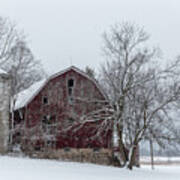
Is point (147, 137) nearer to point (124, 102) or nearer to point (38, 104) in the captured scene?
point (124, 102)

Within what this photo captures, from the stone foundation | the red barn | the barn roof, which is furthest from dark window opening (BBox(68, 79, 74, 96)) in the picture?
the stone foundation

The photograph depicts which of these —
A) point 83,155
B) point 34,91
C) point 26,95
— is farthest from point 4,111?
point 83,155

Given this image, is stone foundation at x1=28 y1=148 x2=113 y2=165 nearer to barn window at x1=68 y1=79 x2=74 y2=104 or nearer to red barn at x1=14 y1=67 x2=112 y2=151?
red barn at x1=14 y1=67 x2=112 y2=151

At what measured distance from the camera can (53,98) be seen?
25719 mm

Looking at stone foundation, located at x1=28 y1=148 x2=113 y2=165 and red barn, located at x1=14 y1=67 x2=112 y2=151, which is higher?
red barn, located at x1=14 y1=67 x2=112 y2=151

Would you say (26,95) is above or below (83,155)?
above

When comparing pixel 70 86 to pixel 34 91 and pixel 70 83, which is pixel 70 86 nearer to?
pixel 70 83

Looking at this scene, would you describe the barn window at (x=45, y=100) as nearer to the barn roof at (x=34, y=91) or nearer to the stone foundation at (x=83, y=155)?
the barn roof at (x=34, y=91)

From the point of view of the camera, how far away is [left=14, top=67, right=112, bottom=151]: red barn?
24.0 meters

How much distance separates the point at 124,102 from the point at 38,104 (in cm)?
722

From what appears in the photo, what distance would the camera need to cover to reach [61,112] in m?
25.5

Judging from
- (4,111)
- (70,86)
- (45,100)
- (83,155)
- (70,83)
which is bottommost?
(83,155)

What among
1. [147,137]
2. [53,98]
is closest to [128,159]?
[147,137]

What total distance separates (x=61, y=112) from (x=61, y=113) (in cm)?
7
